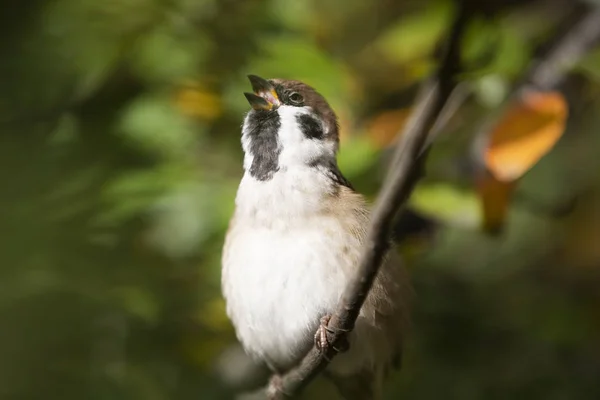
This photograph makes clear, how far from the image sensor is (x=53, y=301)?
5.52 feet

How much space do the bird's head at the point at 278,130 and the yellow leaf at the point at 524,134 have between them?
482 mm

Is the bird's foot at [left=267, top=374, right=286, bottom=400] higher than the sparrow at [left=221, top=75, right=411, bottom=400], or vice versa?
the sparrow at [left=221, top=75, right=411, bottom=400]

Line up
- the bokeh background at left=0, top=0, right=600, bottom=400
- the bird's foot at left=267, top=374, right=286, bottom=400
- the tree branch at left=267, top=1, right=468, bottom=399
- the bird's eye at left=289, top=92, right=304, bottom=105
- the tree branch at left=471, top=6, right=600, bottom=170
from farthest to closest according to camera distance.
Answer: the tree branch at left=471, top=6, right=600, bottom=170 < the bird's foot at left=267, top=374, right=286, bottom=400 < the bird's eye at left=289, top=92, right=304, bottom=105 < the bokeh background at left=0, top=0, right=600, bottom=400 < the tree branch at left=267, top=1, right=468, bottom=399

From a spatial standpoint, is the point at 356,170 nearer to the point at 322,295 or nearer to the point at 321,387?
the point at 322,295

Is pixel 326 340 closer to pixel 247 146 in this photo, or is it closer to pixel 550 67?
pixel 247 146

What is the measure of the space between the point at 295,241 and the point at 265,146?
0.83ft

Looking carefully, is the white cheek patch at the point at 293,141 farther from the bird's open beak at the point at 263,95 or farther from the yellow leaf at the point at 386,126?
the yellow leaf at the point at 386,126

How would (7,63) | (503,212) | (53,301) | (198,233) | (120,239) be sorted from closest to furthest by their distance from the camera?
1. (7,63)
2. (53,301)
3. (120,239)
4. (503,212)
5. (198,233)

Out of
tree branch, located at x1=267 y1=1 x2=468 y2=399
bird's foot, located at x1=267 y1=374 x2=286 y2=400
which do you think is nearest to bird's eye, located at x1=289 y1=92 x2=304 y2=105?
tree branch, located at x1=267 y1=1 x2=468 y2=399

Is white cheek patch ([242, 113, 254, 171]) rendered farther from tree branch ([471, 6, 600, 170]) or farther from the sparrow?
tree branch ([471, 6, 600, 170])

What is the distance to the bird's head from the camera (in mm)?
2057

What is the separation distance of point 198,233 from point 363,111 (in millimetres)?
759

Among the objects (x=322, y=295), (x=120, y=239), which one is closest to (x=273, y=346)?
(x=322, y=295)

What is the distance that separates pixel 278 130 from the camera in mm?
2066
